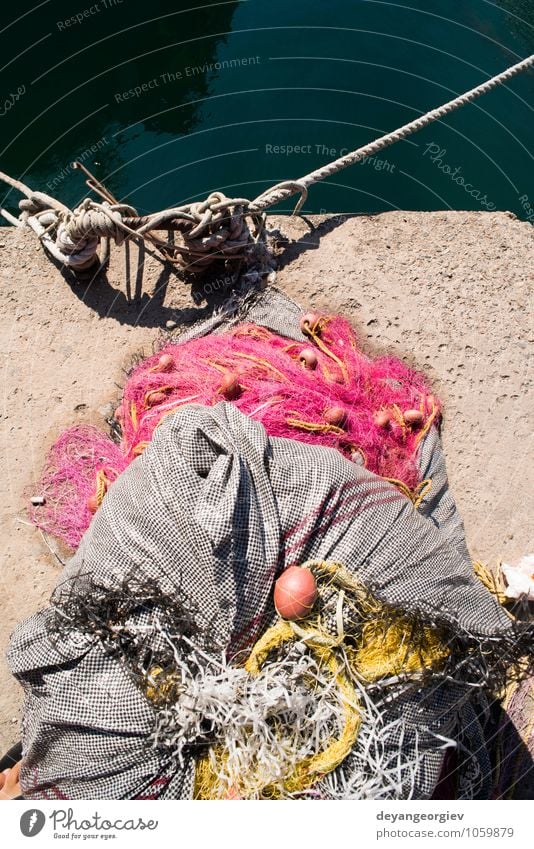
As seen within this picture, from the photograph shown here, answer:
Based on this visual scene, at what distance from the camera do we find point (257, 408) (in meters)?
2.11

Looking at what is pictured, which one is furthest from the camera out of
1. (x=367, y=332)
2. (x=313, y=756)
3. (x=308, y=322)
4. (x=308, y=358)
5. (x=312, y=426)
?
(x=367, y=332)

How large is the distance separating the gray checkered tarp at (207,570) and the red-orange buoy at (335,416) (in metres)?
0.33

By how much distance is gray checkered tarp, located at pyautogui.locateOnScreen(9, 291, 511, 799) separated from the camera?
1.54m

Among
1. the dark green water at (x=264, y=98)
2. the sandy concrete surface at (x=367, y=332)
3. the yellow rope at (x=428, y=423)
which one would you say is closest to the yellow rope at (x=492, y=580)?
the sandy concrete surface at (x=367, y=332)

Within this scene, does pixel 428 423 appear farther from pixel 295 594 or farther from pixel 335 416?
pixel 295 594

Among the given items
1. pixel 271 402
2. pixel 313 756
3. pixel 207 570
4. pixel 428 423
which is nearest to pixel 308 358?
pixel 271 402

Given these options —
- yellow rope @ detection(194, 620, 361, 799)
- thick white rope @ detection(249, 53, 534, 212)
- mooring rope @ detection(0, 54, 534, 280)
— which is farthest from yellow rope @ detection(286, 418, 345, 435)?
thick white rope @ detection(249, 53, 534, 212)

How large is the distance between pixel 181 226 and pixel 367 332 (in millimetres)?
925

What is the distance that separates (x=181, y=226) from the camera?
2.70 metres

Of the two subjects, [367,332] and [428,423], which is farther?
[367,332]

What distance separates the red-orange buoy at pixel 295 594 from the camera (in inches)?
60.2

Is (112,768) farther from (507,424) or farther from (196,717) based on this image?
(507,424)

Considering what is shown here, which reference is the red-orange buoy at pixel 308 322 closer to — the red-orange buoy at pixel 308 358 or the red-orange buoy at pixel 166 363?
the red-orange buoy at pixel 308 358
